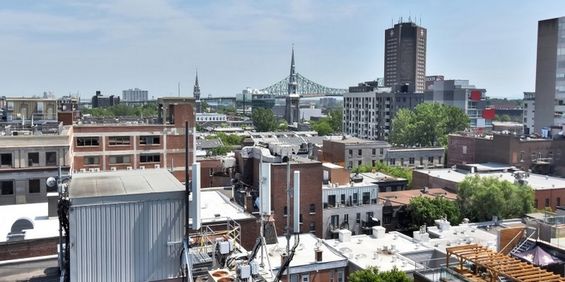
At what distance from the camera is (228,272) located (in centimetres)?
1552

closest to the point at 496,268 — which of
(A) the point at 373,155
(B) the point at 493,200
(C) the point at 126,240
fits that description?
(C) the point at 126,240

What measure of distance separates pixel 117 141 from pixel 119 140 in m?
0.23

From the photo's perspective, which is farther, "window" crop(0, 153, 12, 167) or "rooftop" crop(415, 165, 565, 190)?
"rooftop" crop(415, 165, 565, 190)

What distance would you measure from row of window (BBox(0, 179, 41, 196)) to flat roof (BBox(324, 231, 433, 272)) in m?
24.9

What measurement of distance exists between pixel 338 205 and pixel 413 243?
10478mm

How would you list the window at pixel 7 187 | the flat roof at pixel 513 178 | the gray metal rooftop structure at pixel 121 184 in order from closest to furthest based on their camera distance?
1. the gray metal rooftop structure at pixel 121 184
2. the window at pixel 7 187
3. the flat roof at pixel 513 178

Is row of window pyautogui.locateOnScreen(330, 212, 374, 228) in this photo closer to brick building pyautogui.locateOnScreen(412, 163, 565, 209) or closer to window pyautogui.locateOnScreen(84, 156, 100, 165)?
brick building pyautogui.locateOnScreen(412, 163, 565, 209)

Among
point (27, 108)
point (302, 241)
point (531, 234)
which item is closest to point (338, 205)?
point (302, 241)

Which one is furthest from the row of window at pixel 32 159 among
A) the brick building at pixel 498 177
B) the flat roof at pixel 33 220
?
the brick building at pixel 498 177

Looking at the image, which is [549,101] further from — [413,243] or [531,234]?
[531,234]

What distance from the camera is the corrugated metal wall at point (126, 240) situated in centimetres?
1569

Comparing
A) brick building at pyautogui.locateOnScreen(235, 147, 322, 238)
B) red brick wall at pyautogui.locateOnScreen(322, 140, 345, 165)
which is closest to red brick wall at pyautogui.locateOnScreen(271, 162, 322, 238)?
brick building at pyautogui.locateOnScreen(235, 147, 322, 238)

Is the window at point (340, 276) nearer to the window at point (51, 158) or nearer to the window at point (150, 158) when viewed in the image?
the window at point (51, 158)

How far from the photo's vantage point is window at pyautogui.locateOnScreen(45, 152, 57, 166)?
43.6m
